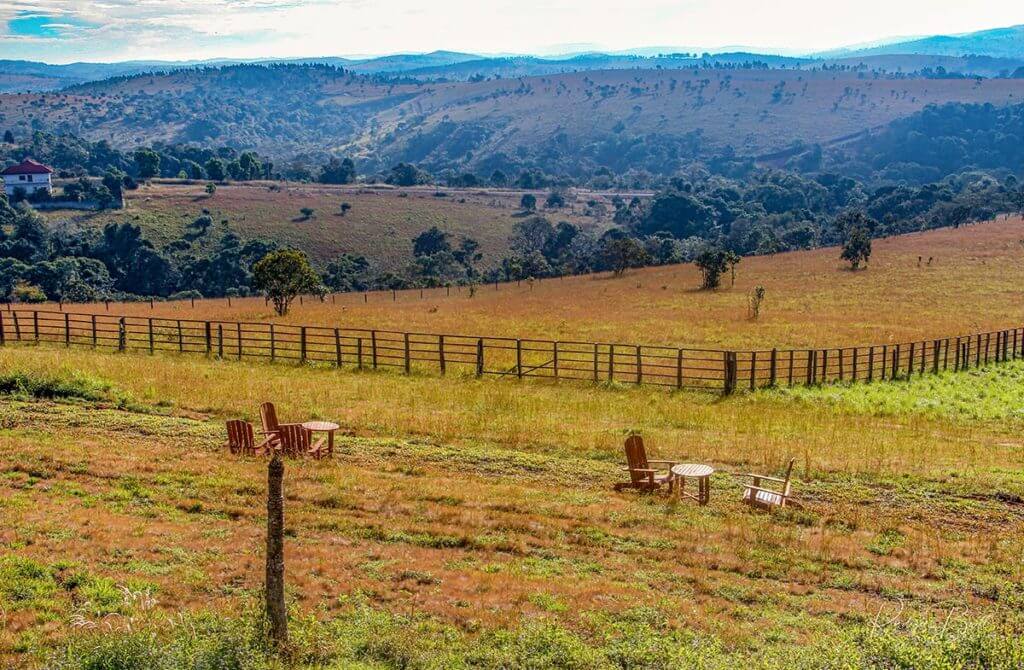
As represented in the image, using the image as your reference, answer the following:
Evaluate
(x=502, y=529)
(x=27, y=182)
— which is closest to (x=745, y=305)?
(x=502, y=529)

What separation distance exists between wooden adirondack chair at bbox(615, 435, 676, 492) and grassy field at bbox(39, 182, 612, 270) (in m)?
99.0

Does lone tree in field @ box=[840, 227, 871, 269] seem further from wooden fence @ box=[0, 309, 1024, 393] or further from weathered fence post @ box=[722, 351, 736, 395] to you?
weathered fence post @ box=[722, 351, 736, 395]

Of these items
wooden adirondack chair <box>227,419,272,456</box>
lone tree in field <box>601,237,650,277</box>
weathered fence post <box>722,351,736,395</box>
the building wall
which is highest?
the building wall

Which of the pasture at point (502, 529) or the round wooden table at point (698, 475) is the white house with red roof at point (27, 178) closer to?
the pasture at point (502, 529)

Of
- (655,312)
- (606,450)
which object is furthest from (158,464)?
(655,312)

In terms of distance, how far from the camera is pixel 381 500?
13922 millimetres

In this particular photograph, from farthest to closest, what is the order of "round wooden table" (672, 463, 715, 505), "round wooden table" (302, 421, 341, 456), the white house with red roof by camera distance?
the white house with red roof
"round wooden table" (302, 421, 341, 456)
"round wooden table" (672, 463, 715, 505)

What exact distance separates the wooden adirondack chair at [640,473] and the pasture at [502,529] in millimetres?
546

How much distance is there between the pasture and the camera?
914 cm

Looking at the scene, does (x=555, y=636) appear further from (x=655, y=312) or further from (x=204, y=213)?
(x=204, y=213)

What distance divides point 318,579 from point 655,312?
4331 centimetres

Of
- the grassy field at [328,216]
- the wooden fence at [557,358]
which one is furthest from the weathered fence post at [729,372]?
the grassy field at [328,216]

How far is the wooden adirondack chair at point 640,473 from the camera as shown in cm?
1489

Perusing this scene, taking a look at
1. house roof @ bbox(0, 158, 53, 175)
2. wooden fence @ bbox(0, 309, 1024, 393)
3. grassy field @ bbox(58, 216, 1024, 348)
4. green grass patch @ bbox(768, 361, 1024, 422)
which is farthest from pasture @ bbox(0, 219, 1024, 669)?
house roof @ bbox(0, 158, 53, 175)
